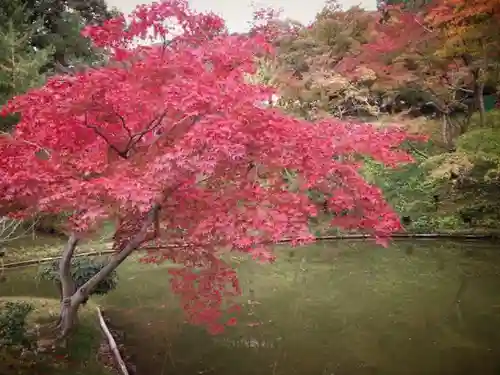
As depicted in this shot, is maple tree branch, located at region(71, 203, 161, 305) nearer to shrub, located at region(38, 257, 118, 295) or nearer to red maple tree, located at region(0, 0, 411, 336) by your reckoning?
red maple tree, located at region(0, 0, 411, 336)

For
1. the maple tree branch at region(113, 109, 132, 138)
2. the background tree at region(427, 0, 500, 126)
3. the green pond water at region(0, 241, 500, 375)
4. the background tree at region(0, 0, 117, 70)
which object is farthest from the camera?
the background tree at region(0, 0, 117, 70)

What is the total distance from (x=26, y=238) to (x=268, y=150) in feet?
38.0

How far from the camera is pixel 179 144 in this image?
4.77 meters

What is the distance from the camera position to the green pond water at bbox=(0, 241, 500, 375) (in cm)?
648

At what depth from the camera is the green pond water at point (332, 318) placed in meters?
6.48

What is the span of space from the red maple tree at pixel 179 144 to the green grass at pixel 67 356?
1114 millimetres

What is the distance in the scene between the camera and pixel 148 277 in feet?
35.2

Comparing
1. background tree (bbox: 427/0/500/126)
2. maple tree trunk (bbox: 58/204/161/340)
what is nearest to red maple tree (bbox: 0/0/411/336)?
maple tree trunk (bbox: 58/204/161/340)

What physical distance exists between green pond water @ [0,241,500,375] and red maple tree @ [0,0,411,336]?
2018 millimetres

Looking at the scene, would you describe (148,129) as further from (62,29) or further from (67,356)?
(62,29)

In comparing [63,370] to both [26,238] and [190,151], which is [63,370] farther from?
[26,238]

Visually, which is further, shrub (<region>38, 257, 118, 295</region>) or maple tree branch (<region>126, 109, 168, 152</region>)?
shrub (<region>38, 257, 118, 295</region>)

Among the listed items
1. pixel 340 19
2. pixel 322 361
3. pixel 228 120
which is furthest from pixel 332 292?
pixel 340 19

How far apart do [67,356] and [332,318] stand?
4.51 m
